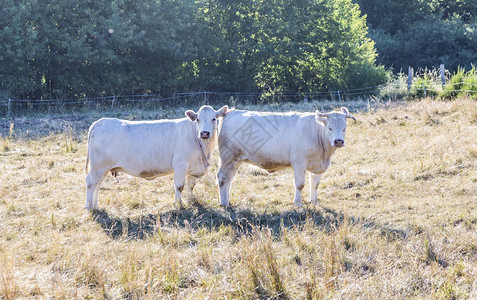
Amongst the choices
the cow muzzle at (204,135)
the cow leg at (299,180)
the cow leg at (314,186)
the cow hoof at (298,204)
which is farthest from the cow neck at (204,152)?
the cow leg at (314,186)

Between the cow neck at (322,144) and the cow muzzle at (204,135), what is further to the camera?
the cow neck at (322,144)

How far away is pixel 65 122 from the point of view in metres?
16.2

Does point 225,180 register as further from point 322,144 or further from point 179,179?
point 322,144

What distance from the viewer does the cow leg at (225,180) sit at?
28.4ft

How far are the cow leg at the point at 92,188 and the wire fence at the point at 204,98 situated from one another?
40.5 feet

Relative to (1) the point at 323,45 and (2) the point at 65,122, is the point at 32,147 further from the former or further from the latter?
(1) the point at 323,45

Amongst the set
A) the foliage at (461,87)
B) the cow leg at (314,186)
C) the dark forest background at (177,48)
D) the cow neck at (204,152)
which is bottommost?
the cow leg at (314,186)

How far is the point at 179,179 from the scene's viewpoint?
841 cm

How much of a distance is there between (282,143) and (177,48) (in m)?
14.7

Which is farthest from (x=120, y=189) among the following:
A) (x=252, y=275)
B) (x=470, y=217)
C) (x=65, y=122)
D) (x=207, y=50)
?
(x=207, y=50)

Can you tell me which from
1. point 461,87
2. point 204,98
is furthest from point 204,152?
point 204,98

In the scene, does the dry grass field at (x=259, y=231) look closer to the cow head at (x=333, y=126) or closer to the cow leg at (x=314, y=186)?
the cow leg at (x=314, y=186)

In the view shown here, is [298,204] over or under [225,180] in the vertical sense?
under

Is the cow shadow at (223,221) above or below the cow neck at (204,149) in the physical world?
below
